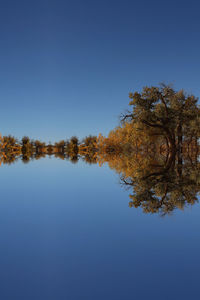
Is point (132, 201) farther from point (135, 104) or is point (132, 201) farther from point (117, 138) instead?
point (117, 138)

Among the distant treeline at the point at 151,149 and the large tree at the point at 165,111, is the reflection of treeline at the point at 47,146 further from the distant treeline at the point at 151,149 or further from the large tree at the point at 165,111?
the large tree at the point at 165,111

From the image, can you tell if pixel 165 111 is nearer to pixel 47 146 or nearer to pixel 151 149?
pixel 151 149

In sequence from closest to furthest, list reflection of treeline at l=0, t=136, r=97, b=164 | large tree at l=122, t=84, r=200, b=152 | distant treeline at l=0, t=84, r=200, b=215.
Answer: distant treeline at l=0, t=84, r=200, b=215 < large tree at l=122, t=84, r=200, b=152 < reflection of treeline at l=0, t=136, r=97, b=164

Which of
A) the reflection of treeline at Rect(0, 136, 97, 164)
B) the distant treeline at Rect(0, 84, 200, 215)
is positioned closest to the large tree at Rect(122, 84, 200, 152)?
the distant treeline at Rect(0, 84, 200, 215)

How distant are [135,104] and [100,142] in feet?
36.7

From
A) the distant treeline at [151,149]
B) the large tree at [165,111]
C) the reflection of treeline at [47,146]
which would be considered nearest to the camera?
the distant treeline at [151,149]

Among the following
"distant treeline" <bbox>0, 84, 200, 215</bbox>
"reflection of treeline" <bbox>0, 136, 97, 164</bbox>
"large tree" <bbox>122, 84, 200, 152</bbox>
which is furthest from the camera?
"reflection of treeline" <bbox>0, 136, 97, 164</bbox>

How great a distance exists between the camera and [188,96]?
26.3m

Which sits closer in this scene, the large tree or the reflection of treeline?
the large tree

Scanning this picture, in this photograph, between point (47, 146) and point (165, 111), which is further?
point (47, 146)

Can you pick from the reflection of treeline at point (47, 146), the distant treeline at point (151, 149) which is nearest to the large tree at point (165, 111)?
the distant treeline at point (151, 149)

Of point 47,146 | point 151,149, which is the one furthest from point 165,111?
point 47,146

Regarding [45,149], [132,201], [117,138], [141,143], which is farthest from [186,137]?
[132,201]

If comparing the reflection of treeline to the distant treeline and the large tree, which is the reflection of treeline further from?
the large tree
